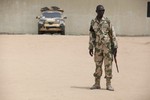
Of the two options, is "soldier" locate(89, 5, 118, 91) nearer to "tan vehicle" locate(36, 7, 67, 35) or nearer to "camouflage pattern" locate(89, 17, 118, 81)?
"camouflage pattern" locate(89, 17, 118, 81)

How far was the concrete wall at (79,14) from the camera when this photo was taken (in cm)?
3088

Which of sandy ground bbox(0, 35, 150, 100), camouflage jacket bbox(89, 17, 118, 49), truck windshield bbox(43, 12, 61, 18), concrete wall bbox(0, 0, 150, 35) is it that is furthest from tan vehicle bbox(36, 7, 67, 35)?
camouflage jacket bbox(89, 17, 118, 49)

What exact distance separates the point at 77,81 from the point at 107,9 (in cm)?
2096

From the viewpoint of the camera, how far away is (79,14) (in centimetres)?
3145

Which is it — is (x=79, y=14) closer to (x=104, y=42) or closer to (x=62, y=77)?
(x=62, y=77)

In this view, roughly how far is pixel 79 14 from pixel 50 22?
230 cm

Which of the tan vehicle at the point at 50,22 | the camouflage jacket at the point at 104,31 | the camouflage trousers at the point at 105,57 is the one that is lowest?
the tan vehicle at the point at 50,22

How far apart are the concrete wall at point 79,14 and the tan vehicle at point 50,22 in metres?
0.84

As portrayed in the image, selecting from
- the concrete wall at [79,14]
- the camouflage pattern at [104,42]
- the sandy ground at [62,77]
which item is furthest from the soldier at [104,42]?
the concrete wall at [79,14]

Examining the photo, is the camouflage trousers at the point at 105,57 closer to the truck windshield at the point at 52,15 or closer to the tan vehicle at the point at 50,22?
the tan vehicle at the point at 50,22

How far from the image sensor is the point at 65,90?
9.45 metres

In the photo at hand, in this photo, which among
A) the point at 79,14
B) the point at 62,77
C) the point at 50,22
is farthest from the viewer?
the point at 79,14

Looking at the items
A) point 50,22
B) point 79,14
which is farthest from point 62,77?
point 79,14

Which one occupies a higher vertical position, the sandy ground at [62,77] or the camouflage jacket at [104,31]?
the camouflage jacket at [104,31]
